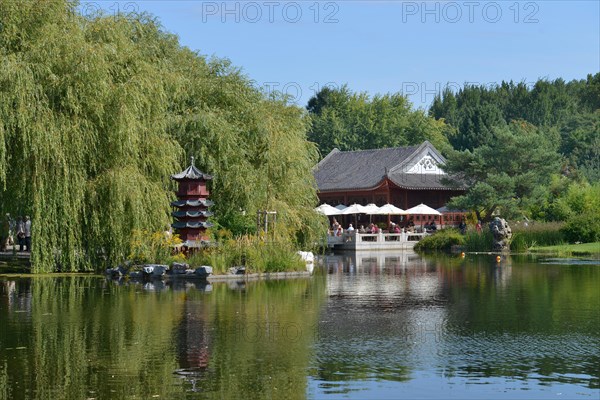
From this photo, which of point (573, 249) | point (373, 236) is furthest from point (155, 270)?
point (373, 236)

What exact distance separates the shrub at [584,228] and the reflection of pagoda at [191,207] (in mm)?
27993

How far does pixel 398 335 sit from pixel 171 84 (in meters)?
19.3

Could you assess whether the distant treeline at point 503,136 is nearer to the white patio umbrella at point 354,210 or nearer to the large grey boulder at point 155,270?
the white patio umbrella at point 354,210

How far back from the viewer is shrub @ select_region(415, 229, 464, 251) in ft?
182

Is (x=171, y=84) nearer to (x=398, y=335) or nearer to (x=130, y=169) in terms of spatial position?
(x=130, y=169)

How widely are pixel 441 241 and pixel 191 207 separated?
27.4 meters

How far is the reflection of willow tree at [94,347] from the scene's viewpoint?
12.3 m

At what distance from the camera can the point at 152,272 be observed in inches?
1151

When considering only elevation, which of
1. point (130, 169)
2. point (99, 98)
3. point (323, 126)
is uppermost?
point (323, 126)

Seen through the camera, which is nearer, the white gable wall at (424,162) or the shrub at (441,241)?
the shrub at (441,241)

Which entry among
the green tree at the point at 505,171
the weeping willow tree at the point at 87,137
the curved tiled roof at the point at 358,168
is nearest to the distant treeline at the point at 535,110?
the curved tiled roof at the point at 358,168

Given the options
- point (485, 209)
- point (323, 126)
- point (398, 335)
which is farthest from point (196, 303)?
point (323, 126)

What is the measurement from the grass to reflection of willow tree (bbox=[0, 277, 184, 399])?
27.8 metres

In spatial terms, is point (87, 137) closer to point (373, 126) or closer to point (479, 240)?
point (479, 240)
